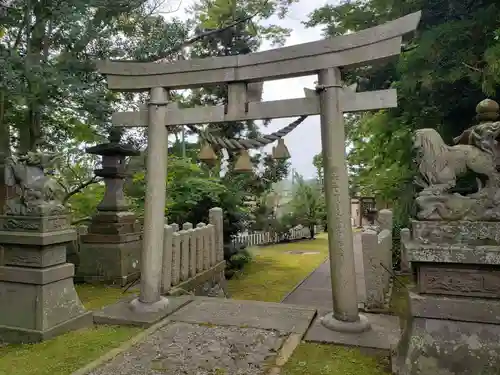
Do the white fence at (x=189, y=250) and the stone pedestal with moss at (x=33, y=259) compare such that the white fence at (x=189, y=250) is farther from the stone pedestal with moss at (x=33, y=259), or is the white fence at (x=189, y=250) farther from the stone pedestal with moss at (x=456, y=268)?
the stone pedestal with moss at (x=456, y=268)

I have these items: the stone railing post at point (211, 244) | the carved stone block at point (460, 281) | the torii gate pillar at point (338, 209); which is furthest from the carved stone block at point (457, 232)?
the stone railing post at point (211, 244)

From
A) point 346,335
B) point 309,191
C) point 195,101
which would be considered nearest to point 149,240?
point 346,335

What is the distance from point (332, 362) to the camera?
3.46m

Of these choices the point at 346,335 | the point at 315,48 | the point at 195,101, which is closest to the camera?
the point at 346,335

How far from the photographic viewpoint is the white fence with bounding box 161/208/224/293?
607 centimetres

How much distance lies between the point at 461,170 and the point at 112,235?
20.1 ft

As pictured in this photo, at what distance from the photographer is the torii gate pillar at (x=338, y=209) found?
4121 millimetres

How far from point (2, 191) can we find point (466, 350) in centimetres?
746

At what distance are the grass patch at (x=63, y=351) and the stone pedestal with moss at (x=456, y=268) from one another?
9.41 ft

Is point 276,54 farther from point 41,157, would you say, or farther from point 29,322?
point 29,322

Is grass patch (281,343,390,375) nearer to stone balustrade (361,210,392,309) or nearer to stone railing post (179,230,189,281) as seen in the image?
stone balustrade (361,210,392,309)

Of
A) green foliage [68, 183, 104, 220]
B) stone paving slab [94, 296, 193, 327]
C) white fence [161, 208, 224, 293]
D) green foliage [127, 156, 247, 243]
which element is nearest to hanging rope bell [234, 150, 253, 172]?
white fence [161, 208, 224, 293]

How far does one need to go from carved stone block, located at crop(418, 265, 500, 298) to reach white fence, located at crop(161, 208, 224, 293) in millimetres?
4070

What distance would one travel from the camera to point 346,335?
4.00 m
